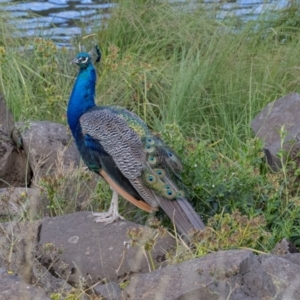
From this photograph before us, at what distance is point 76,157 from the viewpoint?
18.0ft

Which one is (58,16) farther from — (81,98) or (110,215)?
(110,215)

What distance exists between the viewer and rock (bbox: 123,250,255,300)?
121 inches

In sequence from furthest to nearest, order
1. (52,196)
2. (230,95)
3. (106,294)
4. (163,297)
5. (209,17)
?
1. (209,17)
2. (230,95)
3. (52,196)
4. (106,294)
5. (163,297)

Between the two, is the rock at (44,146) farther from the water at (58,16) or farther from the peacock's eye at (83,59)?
the water at (58,16)

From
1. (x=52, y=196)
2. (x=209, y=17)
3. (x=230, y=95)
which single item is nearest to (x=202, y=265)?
(x=52, y=196)

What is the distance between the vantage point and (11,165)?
536 centimetres

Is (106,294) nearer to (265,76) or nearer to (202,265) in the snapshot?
(202,265)

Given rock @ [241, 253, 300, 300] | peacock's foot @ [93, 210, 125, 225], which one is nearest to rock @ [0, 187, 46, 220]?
peacock's foot @ [93, 210, 125, 225]

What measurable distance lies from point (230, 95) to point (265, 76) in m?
0.30

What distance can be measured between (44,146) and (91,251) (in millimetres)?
1450

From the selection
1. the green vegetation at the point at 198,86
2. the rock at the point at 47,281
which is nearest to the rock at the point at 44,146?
the green vegetation at the point at 198,86

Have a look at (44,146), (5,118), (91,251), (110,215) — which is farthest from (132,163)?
(5,118)

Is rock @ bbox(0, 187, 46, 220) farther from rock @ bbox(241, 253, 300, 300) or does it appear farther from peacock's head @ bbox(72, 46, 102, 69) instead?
rock @ bbox(241, 253, 300, 300)

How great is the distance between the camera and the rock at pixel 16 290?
2923mm
